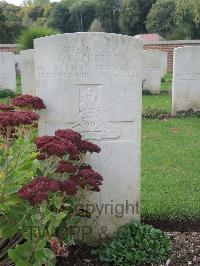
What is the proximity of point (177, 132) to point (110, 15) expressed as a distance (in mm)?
39087

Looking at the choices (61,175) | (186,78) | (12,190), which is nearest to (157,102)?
(186,78)

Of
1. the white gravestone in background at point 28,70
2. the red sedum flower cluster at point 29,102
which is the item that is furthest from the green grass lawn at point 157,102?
the red sedum flower cluster at point 29,102

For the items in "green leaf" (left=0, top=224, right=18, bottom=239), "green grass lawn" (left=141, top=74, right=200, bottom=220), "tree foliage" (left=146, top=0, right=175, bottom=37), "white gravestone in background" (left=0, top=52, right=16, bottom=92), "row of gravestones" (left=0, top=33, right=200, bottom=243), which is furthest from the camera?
"tree foliage" (left=146, top=0, right=175, bottom=37)

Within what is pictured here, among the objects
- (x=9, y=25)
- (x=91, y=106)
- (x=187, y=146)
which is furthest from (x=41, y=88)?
(x=9, y=25)

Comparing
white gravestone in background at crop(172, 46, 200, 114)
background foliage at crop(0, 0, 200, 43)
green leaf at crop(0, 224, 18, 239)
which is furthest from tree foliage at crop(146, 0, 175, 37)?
green leaf at crop(0, 224, 18, 239)

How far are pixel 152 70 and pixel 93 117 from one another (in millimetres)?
10708

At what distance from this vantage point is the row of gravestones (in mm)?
3465

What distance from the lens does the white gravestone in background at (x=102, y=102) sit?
11.4 feet

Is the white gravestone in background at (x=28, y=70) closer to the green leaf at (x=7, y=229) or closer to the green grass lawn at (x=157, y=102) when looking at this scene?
the green grass lawn at (x=157, y=102)

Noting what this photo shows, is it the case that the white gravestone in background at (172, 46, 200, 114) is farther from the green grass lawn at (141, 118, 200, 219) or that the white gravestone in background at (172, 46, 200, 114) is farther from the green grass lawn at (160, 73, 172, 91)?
the green grass lawn at (160, 73, 172, 91)

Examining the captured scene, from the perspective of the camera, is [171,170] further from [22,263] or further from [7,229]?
[22,263]

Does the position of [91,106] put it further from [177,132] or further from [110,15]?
[110,15]

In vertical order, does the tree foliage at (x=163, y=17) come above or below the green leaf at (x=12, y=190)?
above

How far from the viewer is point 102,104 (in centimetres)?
352
